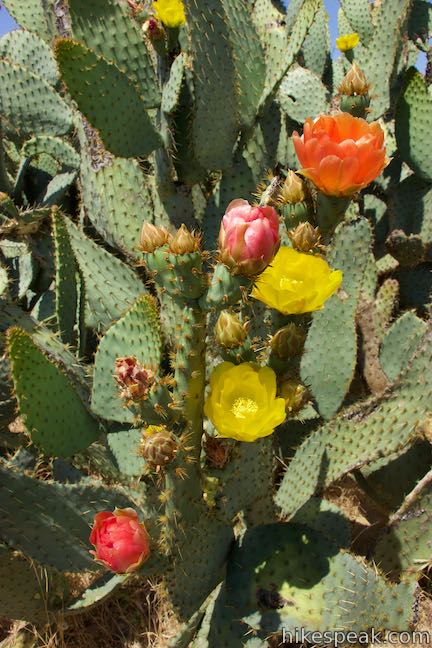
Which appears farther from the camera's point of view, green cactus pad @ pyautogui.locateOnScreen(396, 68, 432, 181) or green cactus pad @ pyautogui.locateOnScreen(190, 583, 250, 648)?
green cactus pad @ pyautogui.locateOnScreen(396, 68, 432, 181)

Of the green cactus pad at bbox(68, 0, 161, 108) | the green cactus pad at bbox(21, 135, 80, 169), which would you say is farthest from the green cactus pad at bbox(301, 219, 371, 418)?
the green cactus pad at bbox(21, 135, 80, 169)

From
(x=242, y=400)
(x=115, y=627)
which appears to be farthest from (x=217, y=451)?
(x=115, y=627)

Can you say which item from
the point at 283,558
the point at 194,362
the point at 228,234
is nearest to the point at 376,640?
the point at 283,558

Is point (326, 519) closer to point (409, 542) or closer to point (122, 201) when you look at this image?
point (409, 542)

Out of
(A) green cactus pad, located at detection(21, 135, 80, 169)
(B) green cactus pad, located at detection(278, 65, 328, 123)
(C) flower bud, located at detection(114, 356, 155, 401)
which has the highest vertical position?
(B) green cactus pad, located at detection(278, 65, 328, 123)

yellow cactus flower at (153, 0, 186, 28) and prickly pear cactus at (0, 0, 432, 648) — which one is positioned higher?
yellow cactus flower at (153, 0, 186, 28)

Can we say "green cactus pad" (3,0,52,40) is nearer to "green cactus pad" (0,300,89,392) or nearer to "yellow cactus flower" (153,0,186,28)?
"yellow cactus flower" (153,0,186,28)

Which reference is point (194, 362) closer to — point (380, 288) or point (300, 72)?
point (380, 288)
